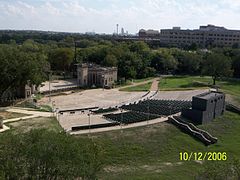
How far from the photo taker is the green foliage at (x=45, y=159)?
23203 mm

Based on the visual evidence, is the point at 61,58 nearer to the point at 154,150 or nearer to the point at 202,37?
the point at 154,150

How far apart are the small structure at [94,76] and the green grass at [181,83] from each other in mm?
12905

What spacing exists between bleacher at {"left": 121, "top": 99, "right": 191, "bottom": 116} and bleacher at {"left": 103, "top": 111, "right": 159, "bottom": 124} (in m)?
2.58

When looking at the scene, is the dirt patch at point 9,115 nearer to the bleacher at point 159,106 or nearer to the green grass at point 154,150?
the green grass at point 154,150

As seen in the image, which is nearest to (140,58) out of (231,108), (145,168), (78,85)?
(78,85)

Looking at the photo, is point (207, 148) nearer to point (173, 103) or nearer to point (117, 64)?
point (173, 103)

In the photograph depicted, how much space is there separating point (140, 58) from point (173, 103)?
3660 cm

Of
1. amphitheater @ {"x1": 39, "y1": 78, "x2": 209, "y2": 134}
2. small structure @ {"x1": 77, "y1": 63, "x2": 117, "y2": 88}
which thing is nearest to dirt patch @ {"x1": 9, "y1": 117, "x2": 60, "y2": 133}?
amphitheater @ {"x1": 39, "y1": 78, "x2": 209, "y2": 134}

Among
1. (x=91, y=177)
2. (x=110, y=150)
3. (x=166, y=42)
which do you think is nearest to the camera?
(x=91, y=177)

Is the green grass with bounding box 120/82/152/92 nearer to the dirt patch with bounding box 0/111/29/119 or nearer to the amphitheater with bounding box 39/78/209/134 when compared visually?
the amphitheater with bounding box 39/78/209/134

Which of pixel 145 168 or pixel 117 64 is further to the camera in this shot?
pixel 117 64

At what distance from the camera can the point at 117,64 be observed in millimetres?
94812

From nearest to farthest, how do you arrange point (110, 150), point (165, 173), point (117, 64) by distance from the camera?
point (165, 173) → point (110, 150) → point (117, 64)

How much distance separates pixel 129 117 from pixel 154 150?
11.4 metres
